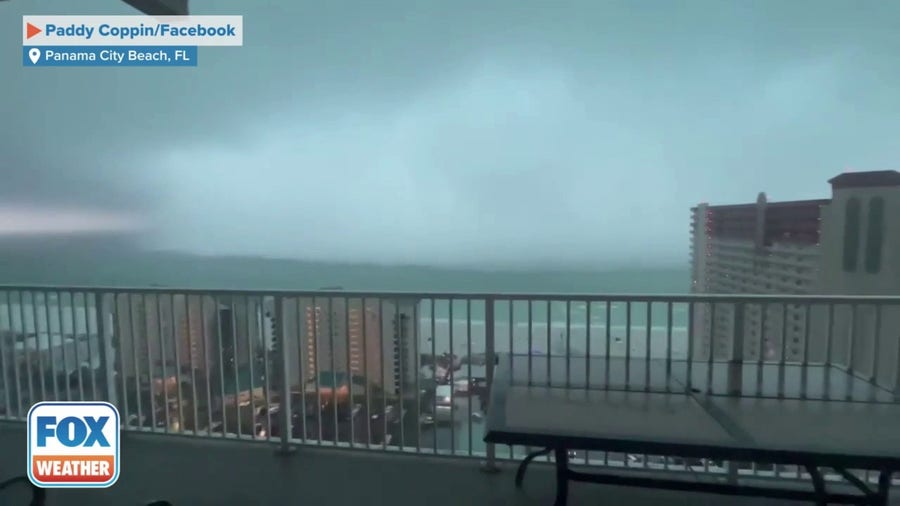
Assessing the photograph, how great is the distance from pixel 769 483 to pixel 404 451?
6.96 ft

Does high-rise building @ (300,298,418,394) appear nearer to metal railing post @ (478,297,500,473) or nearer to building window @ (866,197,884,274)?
metal railing post @ (478,297,500,473)

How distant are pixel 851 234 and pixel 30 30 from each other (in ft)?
23.2

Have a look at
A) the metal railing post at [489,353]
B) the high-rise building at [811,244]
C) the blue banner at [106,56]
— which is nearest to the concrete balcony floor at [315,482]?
the metal railing post at [489,353]

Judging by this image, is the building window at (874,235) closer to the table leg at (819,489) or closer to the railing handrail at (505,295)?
the railing handrail at (505,295)

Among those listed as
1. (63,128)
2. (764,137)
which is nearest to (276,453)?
(63,128)

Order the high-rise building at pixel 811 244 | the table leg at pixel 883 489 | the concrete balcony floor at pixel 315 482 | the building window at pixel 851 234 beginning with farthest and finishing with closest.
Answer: the building window at pixel 851 234, the high-rise building at pixel 811 244, the concrete balcony floor at pixel 315 482, the table leg at pixel 883 489

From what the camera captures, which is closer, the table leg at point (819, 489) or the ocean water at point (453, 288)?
the table leg at point (819, 489)

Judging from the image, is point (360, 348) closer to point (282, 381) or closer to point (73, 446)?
point (282, 381)

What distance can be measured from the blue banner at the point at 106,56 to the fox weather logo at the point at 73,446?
7.68 feet

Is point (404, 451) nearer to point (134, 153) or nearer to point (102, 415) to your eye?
point (102, 415)

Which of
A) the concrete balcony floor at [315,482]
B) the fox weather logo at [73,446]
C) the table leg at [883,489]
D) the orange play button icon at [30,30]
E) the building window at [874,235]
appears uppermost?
the orange play button icon at [30,30]

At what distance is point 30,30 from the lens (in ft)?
8.96

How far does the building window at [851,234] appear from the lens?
3830 millimetres

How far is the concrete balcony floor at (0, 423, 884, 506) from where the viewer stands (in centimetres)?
216
